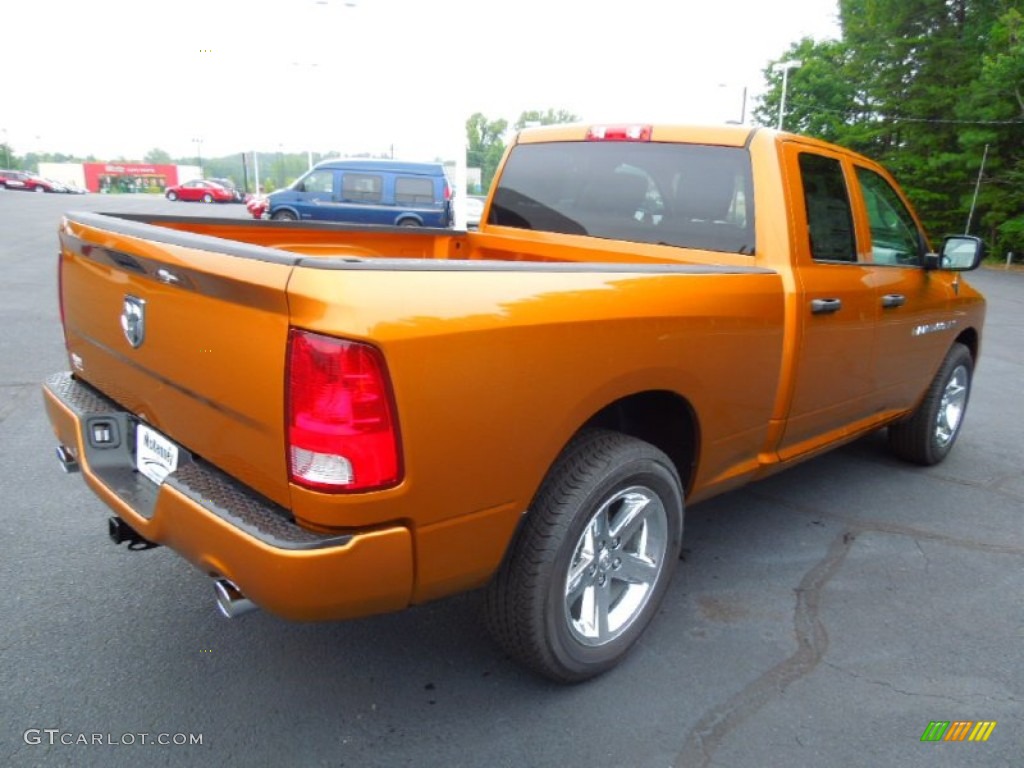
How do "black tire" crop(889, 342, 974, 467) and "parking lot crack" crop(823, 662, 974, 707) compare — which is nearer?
"parking lot crack" crop(823, 662, 974, 707)

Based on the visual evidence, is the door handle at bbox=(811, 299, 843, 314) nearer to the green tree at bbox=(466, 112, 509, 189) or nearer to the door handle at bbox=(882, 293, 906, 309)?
the door handle at bbox=(882, 293, 906, 309)

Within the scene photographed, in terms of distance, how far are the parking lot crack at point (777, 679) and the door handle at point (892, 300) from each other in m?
1.25

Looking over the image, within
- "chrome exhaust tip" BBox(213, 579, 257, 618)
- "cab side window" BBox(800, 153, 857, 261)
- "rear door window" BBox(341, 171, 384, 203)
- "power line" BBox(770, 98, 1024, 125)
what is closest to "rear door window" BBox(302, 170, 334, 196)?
"rear door window" BBox(341, 171, 384, 203)

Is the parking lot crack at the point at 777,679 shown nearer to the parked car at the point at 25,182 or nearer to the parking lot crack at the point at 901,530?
the parking lot crack at the point at 901,530

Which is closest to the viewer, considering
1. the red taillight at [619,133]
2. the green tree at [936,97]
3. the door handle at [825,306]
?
the door handle at [825,306]

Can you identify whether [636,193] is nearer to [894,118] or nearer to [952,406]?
[952,406]

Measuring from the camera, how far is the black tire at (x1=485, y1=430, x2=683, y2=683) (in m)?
2.20

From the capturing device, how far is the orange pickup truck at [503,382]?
68.8 inches

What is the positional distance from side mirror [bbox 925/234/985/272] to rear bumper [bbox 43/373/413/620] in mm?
3405

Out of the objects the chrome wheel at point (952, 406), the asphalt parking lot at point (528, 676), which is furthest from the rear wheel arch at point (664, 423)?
the chrome wheel at point (952, 406)

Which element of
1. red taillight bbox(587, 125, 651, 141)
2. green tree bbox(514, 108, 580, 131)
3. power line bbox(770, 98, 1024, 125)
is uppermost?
green tree bbox(514, 108, 580, 131)

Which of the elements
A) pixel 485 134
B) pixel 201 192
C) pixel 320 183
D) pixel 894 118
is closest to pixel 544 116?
pixel 485 134

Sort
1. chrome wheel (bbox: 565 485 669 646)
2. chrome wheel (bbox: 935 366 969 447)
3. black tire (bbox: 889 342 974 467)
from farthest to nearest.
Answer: chrome wheel (bbox: 935 366 969 447) < black tire (bbox: 889 342 974 467) < chrome wheel (bbox: 565 485 669 646)

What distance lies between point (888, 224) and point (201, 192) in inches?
1995
